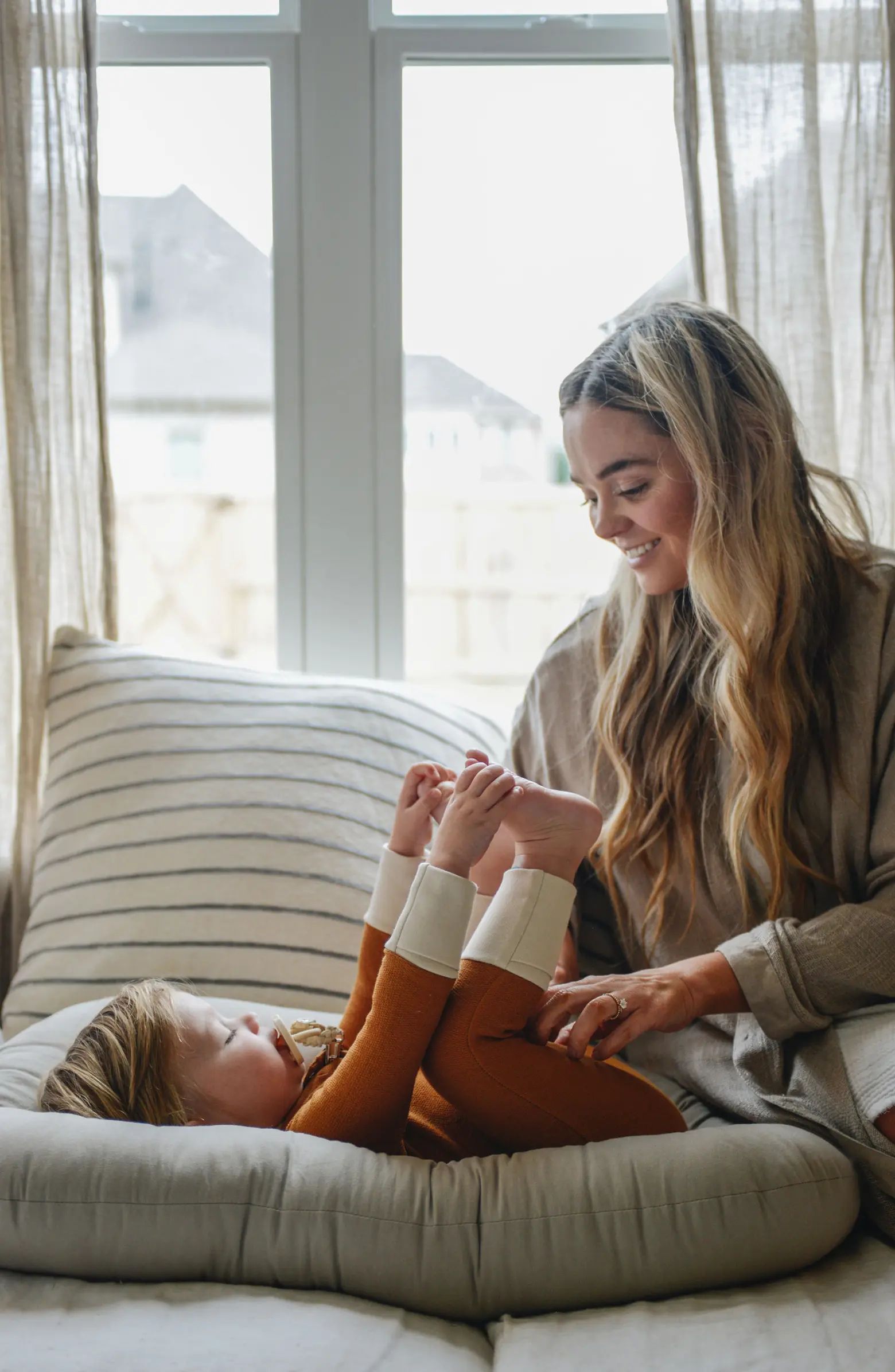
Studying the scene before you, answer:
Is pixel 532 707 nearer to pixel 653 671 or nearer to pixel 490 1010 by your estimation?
pixel 653 671

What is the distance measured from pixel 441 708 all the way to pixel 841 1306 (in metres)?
0.98

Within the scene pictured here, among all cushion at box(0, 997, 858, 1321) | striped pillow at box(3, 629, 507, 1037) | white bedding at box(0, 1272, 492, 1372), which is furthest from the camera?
striped pillow at box(3, 629, 507, 1037)

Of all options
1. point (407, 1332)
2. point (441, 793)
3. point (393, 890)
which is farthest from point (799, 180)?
point (407, 1332)

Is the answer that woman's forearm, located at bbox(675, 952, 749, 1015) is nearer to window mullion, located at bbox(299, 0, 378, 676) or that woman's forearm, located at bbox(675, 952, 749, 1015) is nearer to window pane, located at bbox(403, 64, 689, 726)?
window pane, located at bbox(403, 64, 689, 726)

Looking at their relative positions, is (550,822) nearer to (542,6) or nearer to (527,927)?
(527,927)

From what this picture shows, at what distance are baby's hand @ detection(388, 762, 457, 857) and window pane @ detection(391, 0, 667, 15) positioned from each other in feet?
4.45

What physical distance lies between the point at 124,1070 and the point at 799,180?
1591 mm

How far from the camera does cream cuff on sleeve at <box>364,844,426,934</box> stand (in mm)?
1289

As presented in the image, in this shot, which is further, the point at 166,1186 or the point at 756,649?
the point at 756,649

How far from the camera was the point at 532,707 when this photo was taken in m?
1.57

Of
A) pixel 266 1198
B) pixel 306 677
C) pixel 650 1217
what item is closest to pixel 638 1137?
pixel 650 1217

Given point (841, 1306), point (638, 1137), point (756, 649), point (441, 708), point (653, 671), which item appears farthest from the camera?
point (441, 708)

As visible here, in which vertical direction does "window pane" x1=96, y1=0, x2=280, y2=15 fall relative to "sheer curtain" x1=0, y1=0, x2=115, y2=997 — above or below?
above

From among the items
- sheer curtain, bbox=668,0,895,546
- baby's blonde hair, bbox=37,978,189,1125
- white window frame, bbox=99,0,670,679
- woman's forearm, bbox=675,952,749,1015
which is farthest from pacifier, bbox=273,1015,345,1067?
sheer curtain, bbox=668,0,895,546
